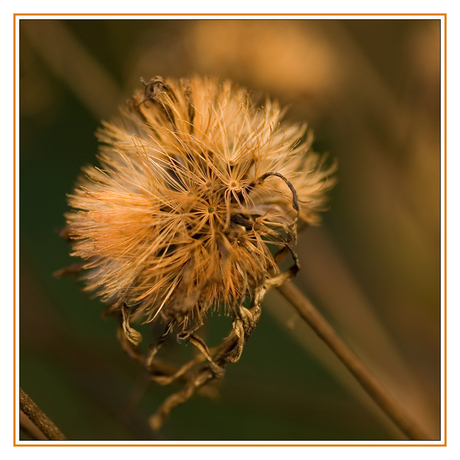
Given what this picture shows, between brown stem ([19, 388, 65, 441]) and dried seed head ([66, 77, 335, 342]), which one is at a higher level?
dried seed head ([66, 77, 335, 342])

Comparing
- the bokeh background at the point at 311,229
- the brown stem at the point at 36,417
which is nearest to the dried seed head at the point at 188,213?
the brown stem at the point at 36,417

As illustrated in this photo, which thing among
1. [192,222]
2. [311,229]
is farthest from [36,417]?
[311,229]

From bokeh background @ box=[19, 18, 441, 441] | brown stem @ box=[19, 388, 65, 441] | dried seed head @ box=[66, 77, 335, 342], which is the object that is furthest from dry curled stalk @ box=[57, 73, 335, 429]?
bokeh background @ box=[19, 18, 441, 441]

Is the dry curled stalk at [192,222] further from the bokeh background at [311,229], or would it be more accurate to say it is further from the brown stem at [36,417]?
the bokeh background at [311,229]

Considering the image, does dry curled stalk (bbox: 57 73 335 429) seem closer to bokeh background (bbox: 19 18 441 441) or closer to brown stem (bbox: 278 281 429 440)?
brown stem (bbox: 278 281 429 440)

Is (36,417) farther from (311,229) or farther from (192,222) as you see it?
(311,229)

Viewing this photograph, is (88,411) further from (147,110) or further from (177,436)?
(147,110)
